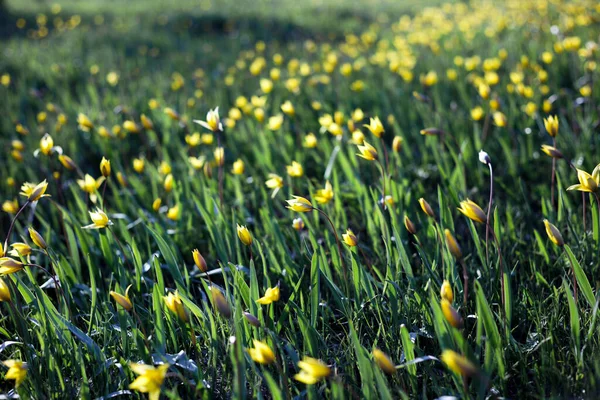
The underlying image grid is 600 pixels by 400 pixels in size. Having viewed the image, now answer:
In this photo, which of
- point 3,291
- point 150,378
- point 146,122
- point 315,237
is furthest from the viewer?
point 146,122

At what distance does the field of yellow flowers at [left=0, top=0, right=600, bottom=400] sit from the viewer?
149 cm

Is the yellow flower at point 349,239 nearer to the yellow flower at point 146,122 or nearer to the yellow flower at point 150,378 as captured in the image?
the yellow flower at point 150,378

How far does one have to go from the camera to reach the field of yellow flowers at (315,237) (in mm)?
1492

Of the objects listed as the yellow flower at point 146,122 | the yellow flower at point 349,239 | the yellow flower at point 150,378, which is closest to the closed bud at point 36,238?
the yellow flower at point 150,378

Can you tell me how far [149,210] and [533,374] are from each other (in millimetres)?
2058

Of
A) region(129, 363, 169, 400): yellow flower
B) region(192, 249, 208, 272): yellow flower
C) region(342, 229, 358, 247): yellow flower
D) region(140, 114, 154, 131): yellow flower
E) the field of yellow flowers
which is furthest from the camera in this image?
region(140, 114, 154, 131): yellow flower

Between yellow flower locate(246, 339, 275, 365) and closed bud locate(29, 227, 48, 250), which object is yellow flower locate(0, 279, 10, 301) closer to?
closed bud locate(29, 227, 48, 250)

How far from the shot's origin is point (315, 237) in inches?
88.4

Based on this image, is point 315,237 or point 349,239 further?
point 315,237

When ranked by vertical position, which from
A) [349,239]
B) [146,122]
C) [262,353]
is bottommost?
[262,353]

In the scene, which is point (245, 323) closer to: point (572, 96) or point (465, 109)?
point (465, 109)

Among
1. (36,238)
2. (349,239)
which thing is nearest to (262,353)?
(349,239)

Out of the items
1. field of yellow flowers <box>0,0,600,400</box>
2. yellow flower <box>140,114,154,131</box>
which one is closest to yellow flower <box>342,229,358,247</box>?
field of yellow flowers <box>0,0,600,400</box>

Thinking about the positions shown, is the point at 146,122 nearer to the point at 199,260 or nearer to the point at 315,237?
the point at 315,237
